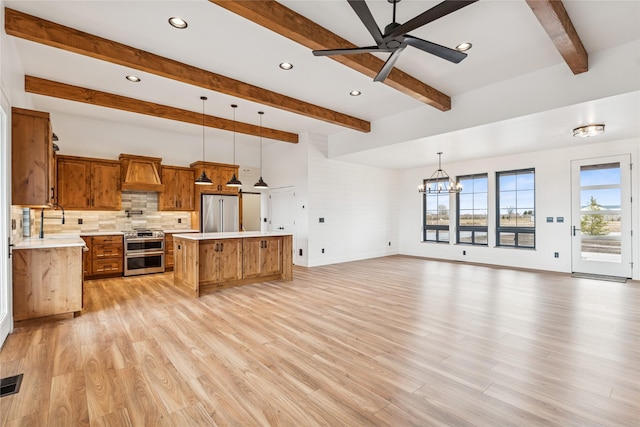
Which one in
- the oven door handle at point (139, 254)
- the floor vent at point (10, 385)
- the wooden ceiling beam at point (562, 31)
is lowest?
the floor vent at point (10, 385)

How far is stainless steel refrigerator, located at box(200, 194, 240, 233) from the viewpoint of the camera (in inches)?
293

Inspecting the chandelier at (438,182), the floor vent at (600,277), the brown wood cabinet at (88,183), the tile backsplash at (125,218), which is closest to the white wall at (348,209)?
the chandelier at (438,182)

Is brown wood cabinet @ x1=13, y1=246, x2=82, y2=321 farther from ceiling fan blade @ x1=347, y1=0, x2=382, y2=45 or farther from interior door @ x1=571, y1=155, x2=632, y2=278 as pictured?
interior door @ x1=571, y1=155, x2=632, y2=278

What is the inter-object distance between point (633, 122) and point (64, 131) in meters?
10.1

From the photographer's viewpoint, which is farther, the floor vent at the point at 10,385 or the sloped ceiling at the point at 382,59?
the sloped ceiling at the point at 382,59

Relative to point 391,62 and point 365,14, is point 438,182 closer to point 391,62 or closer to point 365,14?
point 391,62

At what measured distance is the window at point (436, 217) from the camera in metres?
8.71

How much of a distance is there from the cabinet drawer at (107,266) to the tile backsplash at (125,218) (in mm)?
845

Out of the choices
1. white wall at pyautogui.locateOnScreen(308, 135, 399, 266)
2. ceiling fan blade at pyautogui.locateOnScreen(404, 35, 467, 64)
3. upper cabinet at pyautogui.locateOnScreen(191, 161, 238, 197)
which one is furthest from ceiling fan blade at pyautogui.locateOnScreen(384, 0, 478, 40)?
upper cabinet at pyautogui.locateOnScreen(191, 161, 238, 197)

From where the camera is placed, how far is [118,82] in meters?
4.55

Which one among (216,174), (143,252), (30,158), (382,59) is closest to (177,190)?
(216,174)

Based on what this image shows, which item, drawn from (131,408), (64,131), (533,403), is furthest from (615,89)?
(64,131)

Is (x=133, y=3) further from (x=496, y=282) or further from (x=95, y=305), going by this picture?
(x=496, y=282)

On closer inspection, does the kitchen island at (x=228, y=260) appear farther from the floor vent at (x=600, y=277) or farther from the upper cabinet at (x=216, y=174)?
the floor vent at (x=600, y=277)
